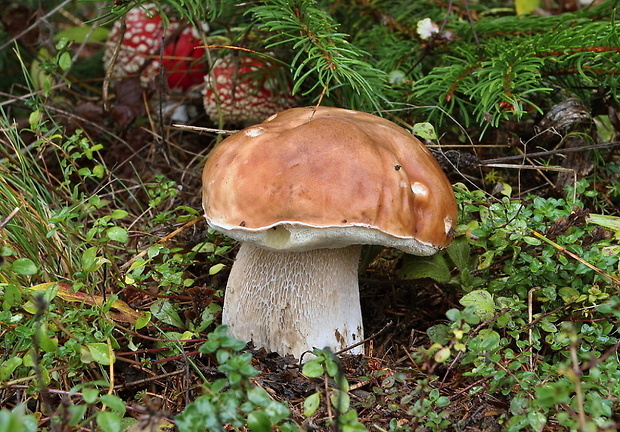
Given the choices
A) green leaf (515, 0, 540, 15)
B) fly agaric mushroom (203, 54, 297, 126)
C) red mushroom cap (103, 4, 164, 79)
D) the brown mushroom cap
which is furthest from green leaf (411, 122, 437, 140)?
red mushroom cap (103, 4, 164, 79)

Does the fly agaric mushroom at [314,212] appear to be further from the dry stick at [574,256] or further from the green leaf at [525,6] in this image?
the green leaf at [525,6]

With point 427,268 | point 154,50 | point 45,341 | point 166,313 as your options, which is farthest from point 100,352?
point 154,50

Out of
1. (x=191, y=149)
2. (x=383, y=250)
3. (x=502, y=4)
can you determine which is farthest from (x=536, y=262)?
(x=502, y=4)

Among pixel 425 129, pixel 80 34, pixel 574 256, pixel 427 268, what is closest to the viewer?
pixel 574 256

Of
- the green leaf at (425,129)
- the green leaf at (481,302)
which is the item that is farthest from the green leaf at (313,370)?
the green leaf at (425,129)

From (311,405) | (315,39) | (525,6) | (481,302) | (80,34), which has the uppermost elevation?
(80,34)

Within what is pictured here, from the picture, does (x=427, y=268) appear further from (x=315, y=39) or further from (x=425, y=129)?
(x=315, y=39)
